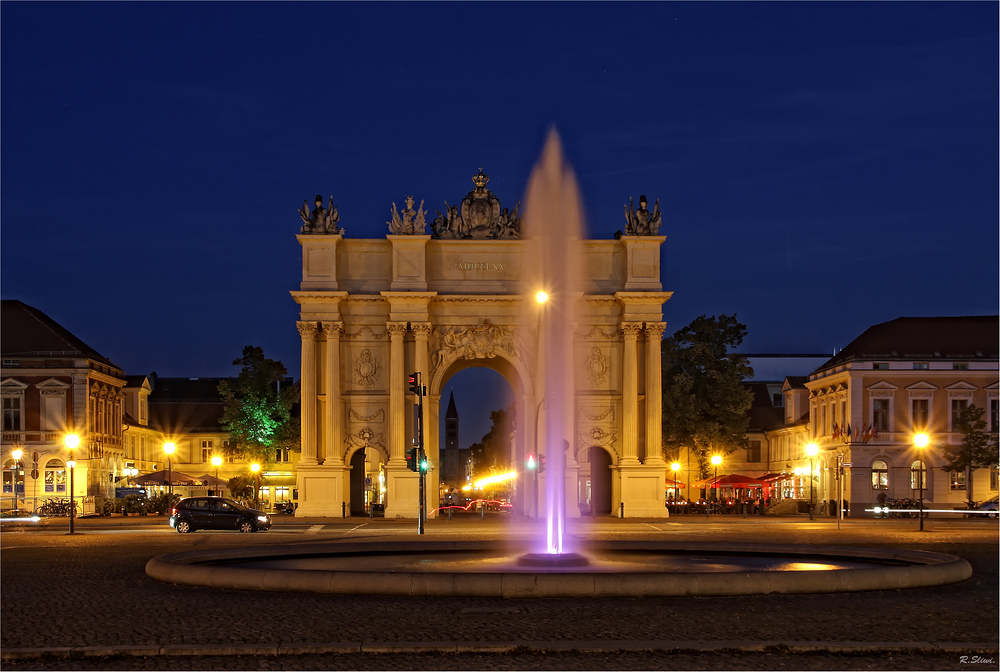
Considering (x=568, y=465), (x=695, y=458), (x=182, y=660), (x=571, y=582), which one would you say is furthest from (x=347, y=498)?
(x=182, y=660)

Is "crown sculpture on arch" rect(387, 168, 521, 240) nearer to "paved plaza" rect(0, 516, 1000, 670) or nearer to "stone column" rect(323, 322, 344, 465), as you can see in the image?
"stone column" rect(323, 322, 344, 465)

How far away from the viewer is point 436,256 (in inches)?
2601

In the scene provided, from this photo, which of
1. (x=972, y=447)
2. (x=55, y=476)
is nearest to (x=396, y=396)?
(x=55, y=476)

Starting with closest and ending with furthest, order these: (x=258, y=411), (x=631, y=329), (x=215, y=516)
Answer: (x=215, y=516) < (x=631, y=329) < (x=258, y=411)

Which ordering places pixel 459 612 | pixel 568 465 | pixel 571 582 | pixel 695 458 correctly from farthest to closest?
1. pixel 695 458
2. pixel 568 465
3. pixel 571 582
4. pixel 459 612

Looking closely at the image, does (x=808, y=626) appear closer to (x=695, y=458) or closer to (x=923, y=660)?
(x=923, y=660)

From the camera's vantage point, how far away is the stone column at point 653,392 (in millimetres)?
65625

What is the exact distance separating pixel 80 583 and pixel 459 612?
9023 mm

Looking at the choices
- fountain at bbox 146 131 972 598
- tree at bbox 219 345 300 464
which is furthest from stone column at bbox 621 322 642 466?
fountain at bbox 146 131 972 598

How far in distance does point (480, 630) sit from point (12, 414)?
2588 inches

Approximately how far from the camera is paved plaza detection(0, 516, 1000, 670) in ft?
44.8

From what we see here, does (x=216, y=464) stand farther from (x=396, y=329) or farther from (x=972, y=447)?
(x=972, y=447)

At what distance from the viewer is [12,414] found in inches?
2928

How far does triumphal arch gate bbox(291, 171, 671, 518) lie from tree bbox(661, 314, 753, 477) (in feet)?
42.4
